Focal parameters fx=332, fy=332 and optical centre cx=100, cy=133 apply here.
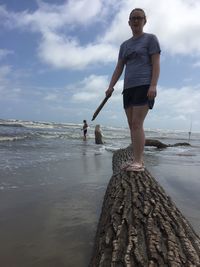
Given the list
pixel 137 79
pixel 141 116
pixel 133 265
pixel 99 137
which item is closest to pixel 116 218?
pixel 133 265

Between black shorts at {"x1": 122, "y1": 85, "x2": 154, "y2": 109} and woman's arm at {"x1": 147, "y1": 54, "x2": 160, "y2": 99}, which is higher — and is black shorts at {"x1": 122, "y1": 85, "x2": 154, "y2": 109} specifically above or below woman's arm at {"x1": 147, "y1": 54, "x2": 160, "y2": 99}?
below

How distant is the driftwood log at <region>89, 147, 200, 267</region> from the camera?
2025 millimetres

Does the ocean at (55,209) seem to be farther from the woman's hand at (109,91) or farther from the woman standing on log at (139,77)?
the woman's hand at (109,91)

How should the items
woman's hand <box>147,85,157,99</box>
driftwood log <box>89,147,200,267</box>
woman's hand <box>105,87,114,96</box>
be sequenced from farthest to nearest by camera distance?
woman's hand <box>105,87,114,96</box> < woman's hand <box>147,85,157,99</box> < driftwood log <box>89,147,200,267</box>

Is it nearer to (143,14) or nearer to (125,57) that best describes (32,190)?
(125,57)

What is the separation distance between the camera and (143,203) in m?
3.13

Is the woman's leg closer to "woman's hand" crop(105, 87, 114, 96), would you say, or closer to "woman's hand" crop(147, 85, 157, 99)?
"woman's hand" crop(147, 85, 157, 99)

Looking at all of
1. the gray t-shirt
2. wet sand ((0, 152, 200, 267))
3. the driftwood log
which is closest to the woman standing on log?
the gray t-shirt

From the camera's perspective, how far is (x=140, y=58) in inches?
181

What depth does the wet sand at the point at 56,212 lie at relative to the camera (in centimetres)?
270

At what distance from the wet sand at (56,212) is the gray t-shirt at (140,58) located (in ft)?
5.61

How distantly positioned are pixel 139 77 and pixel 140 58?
27cm

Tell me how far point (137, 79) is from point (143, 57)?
1.03 ft

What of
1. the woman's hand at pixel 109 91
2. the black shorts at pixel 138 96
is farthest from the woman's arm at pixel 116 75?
the black shorts at pixel 138 96
